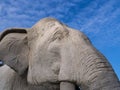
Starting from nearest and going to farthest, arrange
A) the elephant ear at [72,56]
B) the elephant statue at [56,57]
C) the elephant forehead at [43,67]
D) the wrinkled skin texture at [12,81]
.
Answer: the elephant statue at [56,57], the elephant ear at [72,56], the elephant forehead at [43,67], the wrinkled skin texture at [12,81]

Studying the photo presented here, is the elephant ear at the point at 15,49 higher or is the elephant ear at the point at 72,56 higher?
the elephant ear at the point at 15,49

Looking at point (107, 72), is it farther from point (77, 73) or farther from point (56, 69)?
point (56, 69)

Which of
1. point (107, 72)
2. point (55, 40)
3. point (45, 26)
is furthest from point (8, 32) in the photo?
point (107, 72)

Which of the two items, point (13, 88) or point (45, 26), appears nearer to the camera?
point (45, 26)

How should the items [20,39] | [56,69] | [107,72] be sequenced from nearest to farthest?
[107,72] → [56,69] → [20,39]

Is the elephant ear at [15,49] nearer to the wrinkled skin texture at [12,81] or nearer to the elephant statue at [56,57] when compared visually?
the elephant statue at [56,57]

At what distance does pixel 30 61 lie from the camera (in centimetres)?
391

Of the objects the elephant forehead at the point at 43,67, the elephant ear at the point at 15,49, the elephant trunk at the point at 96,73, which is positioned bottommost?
the elephant trunk at the point at 96,73

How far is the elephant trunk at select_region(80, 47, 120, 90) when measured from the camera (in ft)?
10.0

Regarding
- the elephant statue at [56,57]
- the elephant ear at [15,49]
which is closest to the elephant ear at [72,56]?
the elephant statue at [56,57]

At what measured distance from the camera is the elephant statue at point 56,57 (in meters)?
3.19

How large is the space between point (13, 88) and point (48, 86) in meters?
0.93

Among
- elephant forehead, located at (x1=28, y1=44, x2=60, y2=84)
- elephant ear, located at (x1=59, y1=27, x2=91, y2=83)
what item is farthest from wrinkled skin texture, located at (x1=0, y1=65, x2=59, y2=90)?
elephant ear, located at (x1=59, y1=27, x2=91, y2=83)

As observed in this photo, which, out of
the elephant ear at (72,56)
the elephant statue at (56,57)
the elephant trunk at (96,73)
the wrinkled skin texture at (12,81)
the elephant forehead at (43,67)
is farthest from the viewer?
the wrinkled skin texture at (12,81)
